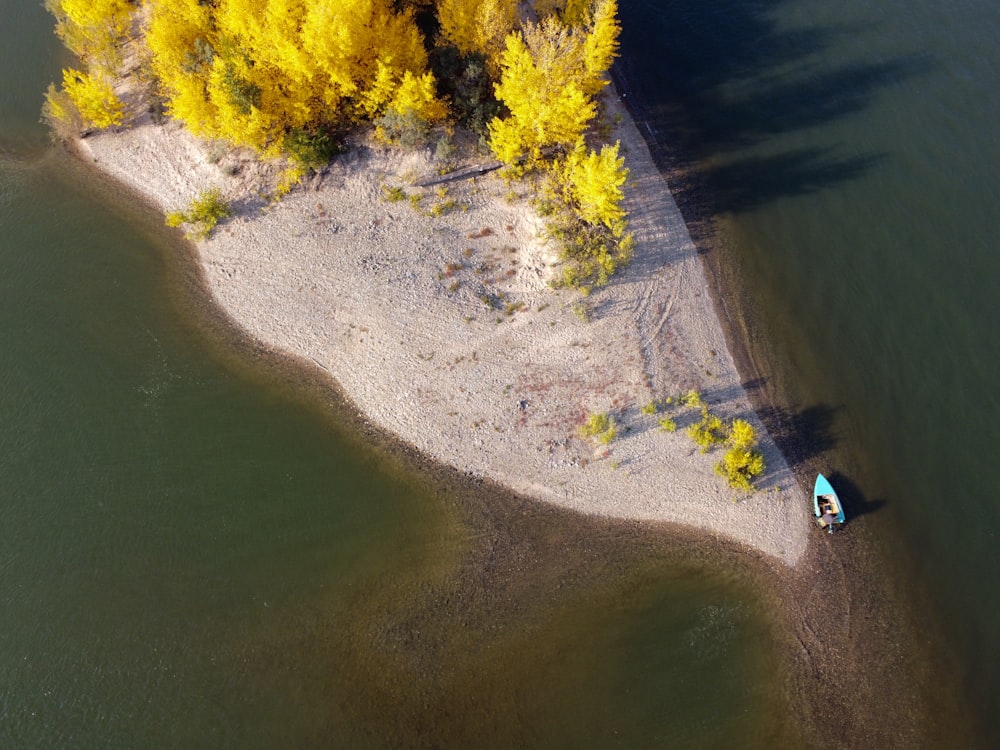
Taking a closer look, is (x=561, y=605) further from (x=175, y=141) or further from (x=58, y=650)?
(x=175, y=141)

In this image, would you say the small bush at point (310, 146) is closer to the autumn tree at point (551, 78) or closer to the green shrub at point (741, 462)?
the autumn tree at point (551, 78)

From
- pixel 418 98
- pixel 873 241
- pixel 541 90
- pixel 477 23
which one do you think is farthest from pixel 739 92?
pixel 418 98

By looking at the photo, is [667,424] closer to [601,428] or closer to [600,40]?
[601,428]

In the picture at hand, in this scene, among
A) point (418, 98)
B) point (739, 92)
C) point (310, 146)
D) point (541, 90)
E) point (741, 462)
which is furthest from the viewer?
point (739, 92)

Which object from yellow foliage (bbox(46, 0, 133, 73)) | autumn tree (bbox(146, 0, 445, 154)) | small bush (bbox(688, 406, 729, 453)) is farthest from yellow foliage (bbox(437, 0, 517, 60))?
small bush (bbox(688, 406, 729, 453))

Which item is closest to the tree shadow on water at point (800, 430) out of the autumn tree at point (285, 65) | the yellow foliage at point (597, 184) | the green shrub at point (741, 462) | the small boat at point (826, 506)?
the small boat at point (826, 506)
